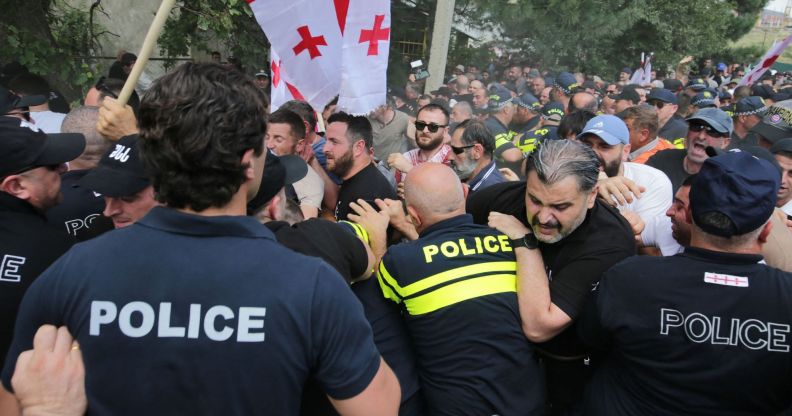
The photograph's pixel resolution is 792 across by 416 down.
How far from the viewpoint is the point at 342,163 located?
4.66m

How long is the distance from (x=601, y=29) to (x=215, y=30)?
46.9 feet

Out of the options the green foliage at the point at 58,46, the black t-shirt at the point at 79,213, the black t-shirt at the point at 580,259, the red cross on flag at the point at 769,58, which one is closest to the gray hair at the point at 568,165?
the black t-shirt at the point at 580,259

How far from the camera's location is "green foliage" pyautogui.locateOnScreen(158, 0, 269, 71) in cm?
795

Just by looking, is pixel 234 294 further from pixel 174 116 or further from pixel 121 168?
pixel 121 168

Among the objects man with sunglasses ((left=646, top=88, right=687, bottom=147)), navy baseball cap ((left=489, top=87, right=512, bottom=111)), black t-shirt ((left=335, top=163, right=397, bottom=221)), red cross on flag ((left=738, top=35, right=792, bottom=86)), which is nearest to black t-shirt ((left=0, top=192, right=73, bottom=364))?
black t-shirt ((left=335, top=163, right=397, bottom=221))

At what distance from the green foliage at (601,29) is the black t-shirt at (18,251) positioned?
1599 centimetres

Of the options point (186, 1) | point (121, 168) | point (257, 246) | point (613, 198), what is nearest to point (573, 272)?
point (613, 198)

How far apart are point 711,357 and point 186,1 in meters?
8.52

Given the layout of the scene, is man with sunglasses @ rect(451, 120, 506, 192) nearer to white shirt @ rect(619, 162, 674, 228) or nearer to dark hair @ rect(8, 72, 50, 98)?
white shirt @ rect(619, 162, 674, 228)

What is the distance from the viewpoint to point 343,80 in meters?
3.96

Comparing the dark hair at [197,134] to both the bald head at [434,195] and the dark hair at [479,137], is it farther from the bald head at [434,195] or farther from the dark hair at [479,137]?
the dark hair at [479,137]

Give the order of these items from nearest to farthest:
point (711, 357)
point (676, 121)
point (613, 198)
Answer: point (711, 357) < point (613, 198) < point (676, 121)

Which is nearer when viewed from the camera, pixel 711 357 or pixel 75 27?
pixel 711 357

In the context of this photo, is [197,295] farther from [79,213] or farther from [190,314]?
[79,213]
